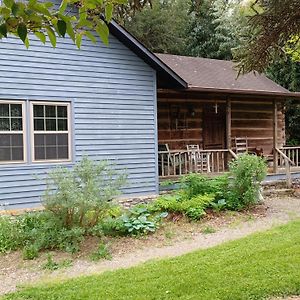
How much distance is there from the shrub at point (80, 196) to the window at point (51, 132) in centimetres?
205

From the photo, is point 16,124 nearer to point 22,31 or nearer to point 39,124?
point 39,124

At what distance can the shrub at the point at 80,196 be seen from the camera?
24.8ft

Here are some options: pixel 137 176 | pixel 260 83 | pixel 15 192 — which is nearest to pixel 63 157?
pixel 15 192

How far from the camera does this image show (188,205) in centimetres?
984

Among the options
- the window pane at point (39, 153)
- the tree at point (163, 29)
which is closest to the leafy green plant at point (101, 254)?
the window pane at point (39, 153)

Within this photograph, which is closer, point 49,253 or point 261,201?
point 49,253

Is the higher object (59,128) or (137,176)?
(59,128)

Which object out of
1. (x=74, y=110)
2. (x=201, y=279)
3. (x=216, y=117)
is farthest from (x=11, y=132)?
(x=216, y=117)

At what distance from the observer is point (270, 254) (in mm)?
→ 6473

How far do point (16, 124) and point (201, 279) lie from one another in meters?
6.06

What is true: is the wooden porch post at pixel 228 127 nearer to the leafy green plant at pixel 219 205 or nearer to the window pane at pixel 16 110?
the leafy green plant at pixel 219 205

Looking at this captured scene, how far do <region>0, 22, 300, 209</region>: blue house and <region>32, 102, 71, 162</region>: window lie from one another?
23mm

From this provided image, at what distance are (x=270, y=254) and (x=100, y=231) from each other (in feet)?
10.1

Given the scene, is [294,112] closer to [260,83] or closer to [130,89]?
[260,83]
